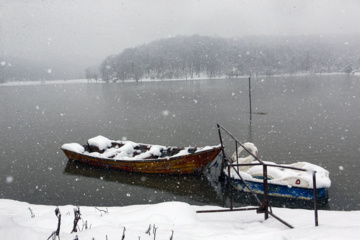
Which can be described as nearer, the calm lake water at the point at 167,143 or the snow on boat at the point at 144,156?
the calm lake water at the point at 167,143

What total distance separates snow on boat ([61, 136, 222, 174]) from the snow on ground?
6089 mm

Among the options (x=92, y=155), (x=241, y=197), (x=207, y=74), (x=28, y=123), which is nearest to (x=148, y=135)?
(x=92, y=155)

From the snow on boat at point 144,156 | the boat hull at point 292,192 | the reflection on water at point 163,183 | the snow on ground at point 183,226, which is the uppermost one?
the snow on ground at point 183,226

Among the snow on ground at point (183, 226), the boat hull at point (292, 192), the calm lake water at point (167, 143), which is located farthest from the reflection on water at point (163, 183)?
the snow on ground at point (183, 226)

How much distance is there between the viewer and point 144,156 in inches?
542

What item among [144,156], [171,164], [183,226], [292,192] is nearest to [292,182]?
[292,192]

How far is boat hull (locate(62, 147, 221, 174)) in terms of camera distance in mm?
12516

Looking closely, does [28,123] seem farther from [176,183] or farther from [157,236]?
[157,236]

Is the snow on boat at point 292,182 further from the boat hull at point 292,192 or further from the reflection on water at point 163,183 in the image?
the reflection on water at point 163,183

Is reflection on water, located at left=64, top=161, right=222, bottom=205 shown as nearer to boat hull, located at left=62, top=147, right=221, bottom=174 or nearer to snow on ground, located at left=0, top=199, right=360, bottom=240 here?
boat hull, located at left=62, top=147, right=221, bottom=174

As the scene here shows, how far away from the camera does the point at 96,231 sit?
11.7 ft

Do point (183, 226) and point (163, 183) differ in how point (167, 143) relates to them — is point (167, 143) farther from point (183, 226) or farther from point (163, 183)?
point (183, 226)

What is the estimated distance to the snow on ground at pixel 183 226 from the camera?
11.8 feet

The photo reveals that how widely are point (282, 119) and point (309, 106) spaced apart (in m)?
10.4
